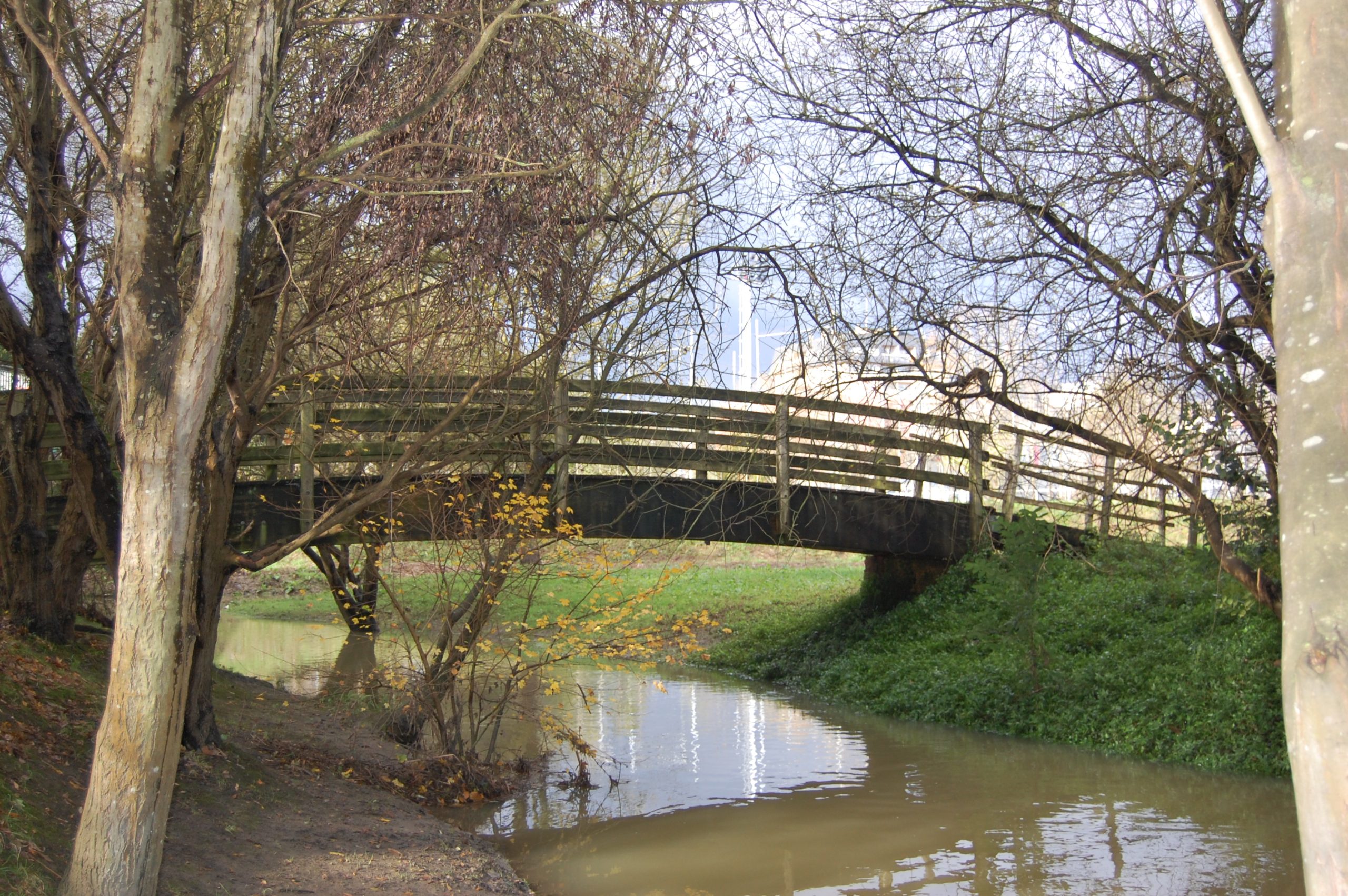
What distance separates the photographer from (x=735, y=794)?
10.5 m

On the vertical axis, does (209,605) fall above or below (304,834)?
above

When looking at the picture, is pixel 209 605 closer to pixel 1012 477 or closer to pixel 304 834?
pixel 304 834

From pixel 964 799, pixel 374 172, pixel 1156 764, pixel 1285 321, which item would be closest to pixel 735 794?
pixel 964 799

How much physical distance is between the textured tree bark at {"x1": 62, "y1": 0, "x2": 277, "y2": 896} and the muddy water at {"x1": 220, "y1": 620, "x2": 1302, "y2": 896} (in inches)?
148

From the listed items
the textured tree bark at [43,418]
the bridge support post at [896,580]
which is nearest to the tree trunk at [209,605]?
the textured tree bark at [43,418]

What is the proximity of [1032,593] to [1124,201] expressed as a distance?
606 cm

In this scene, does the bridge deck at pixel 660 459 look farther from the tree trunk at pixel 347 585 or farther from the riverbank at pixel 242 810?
the riverbank at pixel 242 810

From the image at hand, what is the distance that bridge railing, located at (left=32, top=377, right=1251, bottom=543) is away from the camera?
873cm

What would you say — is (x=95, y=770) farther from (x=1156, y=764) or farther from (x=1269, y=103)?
(x=1156, y=764)

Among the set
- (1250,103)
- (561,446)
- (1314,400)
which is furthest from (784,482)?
(1314,400)

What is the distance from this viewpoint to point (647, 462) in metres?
11.5

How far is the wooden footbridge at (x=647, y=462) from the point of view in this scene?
8969mm

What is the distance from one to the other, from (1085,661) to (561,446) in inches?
305

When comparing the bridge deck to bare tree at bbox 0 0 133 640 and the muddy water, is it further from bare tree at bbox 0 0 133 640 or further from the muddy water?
the muddy water
